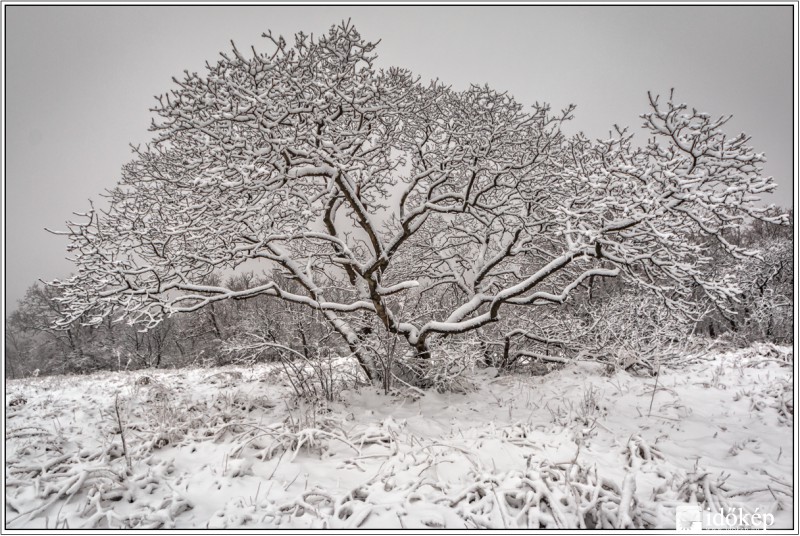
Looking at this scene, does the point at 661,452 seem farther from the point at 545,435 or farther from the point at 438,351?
the point at 438,351

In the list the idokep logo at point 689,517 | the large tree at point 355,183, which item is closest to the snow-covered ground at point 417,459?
the idokep logo at point 689,517

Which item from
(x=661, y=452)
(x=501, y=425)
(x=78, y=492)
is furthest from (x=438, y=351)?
(x=78, y=492)

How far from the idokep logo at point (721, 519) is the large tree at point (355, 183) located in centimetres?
264

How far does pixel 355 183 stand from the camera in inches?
256

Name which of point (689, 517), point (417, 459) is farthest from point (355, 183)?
point (689, 517)

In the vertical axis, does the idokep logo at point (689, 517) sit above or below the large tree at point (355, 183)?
below

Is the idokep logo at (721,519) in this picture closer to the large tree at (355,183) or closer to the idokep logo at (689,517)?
the idokep logo at (689,517)

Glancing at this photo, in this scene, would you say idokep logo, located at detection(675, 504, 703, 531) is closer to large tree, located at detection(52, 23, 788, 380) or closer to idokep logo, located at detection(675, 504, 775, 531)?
idokep logo, located at detection(675, 504, 775, 531)

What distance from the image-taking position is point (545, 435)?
153 inches

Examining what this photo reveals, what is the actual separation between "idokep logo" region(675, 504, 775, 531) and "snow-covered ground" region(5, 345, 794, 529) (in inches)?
1.9

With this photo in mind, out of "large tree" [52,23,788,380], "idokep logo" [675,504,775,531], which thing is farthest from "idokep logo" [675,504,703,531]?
"large tree" [52,23,788,380]

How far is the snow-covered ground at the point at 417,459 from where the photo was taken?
8.22 feet

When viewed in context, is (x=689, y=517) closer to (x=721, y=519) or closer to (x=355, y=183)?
(x=721, y=519)

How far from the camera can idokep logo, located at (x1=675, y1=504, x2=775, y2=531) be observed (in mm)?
2379
